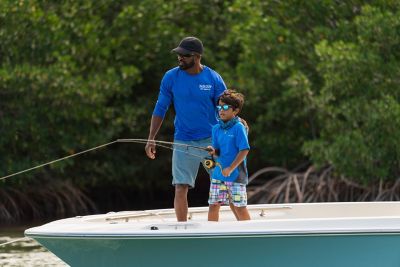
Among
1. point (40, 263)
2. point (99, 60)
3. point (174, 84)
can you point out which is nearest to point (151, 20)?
point (99, 60)

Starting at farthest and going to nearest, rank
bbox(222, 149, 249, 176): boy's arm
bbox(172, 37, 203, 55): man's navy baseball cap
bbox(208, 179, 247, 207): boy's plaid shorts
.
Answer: bbox(172, 37, 203, 55): man's navy baseball cap → bbox(208, 179, 247, 207): boy's plaid shorts → bbox(222, 149, 249, 176): boy's arm

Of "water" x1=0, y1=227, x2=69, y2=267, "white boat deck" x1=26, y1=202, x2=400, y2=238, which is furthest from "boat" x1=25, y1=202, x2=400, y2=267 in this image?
"water" x1=0, y1=227, x2=69, y2=267

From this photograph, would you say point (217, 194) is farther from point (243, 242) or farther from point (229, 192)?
point (243, 242)

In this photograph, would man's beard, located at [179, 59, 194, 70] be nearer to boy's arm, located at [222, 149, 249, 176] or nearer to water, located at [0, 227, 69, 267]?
boy's arm, located at [222, 149, 249, 176]

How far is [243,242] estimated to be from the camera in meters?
11.1

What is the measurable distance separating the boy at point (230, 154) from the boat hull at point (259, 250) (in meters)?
0.63

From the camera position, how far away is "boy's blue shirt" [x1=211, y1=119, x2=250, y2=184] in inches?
456

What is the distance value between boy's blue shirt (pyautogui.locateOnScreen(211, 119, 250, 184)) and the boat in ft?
2.07

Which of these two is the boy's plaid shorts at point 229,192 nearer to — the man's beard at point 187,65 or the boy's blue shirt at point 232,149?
the boy's blue shirt at point 232,149

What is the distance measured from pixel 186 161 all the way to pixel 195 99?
0.52 meters

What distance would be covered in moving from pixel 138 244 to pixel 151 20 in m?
12.0

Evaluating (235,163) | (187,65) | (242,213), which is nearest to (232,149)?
(235,163)

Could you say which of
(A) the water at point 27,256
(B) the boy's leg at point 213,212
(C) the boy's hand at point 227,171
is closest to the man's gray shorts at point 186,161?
(B) the boy's leg at point 213,212

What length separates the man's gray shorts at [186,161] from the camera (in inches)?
473
